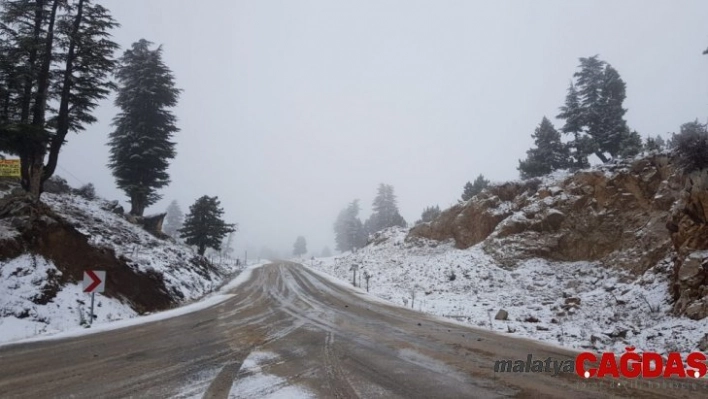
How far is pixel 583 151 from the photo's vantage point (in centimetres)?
2953

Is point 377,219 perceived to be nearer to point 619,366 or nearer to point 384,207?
point 384,207

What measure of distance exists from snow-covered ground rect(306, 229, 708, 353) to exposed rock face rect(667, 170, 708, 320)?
0.51 meters

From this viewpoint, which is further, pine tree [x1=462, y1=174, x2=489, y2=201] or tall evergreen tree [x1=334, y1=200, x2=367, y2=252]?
tall evergreen tree [x1=334, y1=200, x2=367, y2=252]

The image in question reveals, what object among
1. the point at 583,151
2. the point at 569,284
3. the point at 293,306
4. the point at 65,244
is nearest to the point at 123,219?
the point at 65,244

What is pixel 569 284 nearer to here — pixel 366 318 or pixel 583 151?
pixel 366 318

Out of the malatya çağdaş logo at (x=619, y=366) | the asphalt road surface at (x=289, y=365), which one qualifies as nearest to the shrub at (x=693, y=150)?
the malatya çağdaş logo at (x=619, y=366)

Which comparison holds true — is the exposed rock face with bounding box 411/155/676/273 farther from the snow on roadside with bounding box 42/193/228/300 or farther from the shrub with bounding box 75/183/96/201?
the shrub with bounding box 75/183/96/201

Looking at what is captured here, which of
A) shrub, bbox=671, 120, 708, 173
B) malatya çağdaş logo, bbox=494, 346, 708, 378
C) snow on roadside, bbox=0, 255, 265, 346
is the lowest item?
snow on roadside, bbox=0, 255, 265, 346

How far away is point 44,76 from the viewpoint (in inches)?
624

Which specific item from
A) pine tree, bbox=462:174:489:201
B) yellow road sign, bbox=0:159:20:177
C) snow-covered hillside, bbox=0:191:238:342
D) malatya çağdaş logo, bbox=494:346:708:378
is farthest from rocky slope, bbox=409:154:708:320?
yellow road sign, bbox=0:159:20:177

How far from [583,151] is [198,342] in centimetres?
3129

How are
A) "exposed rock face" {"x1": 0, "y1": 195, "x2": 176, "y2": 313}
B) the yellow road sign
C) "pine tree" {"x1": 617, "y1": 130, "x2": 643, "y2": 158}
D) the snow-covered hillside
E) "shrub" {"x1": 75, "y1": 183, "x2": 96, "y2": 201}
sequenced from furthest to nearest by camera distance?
"pine tree" {"x1": 617, "y1": 130, "x2": 643, "y2": 158} < "shrub" {"x1": 75, "y1": 183, "x2": 96, "y2": 201} < the yellow road sign < "exposed rock face" {"x1": 0, "y1": 195, "x2": 176, "y2": 313} < the snow-covered hillside

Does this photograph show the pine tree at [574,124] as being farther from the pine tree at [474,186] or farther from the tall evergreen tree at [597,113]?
the pine tree at [474,186]

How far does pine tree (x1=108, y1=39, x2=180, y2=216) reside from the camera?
2714 cm
